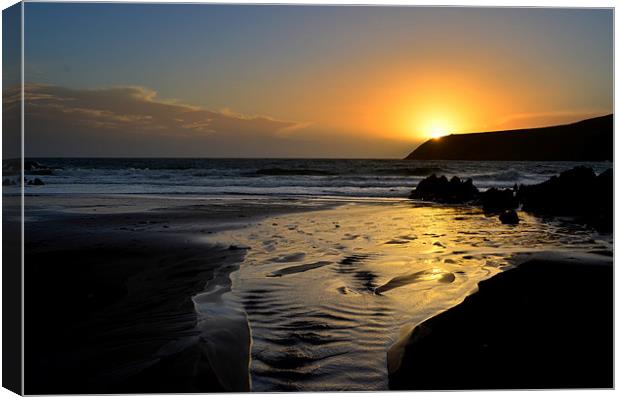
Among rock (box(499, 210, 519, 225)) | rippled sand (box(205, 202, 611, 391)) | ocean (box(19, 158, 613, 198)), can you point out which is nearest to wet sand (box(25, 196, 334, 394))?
rippled sand (box(205, 202, 611, 391))

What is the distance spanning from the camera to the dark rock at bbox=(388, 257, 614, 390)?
3.63 meters

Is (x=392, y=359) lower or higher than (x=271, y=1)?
lower

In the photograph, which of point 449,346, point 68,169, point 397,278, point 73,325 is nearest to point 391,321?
point 449,346

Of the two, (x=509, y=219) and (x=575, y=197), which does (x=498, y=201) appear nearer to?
(x=575, y=197)

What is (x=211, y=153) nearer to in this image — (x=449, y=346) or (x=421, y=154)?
(x=421, y=154)

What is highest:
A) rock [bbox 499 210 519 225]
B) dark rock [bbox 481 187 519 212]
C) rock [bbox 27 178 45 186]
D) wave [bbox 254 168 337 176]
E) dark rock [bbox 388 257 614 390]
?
wave [bbox 254 168 337 176]

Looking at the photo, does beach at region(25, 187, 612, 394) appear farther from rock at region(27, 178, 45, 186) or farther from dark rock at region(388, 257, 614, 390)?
rock at region(27, 178, 45, 186)

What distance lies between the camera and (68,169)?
601 inches

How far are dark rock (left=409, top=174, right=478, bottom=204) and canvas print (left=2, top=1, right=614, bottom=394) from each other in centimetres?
323

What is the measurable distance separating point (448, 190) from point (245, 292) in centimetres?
758

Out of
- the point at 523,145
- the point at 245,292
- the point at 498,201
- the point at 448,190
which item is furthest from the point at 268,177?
the point at 245,292

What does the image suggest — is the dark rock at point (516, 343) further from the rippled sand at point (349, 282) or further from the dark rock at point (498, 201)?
the dark rock at point (498, 201)

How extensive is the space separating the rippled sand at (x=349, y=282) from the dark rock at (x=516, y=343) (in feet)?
0.50

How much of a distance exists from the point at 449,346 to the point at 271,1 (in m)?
2.43
